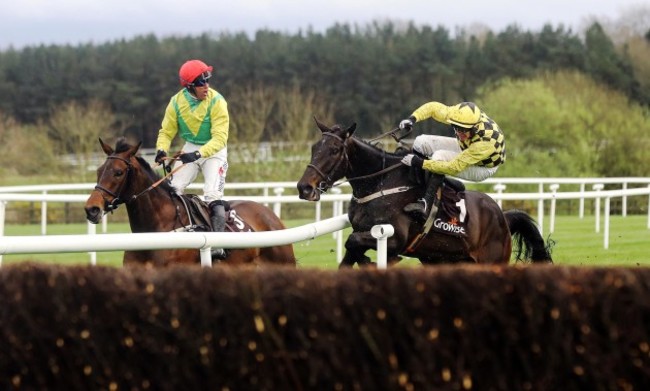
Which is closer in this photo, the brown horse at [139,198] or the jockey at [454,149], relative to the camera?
the brown horse at [139,198]

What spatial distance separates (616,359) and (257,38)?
2326 inches

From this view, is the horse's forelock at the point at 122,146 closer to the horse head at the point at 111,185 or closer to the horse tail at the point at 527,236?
the horse head at the point at 111,185

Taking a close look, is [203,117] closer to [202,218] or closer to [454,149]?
[202,218]

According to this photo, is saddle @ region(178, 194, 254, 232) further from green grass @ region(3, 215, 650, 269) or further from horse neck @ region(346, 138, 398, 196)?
green grass @ region(3, 215, 650, 269)

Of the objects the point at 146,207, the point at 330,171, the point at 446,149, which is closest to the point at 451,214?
the point at 446,149

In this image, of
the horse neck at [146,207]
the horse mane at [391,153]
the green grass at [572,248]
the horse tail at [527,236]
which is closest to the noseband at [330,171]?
the horse mane at [391,153]

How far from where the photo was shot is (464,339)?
4.11 metres

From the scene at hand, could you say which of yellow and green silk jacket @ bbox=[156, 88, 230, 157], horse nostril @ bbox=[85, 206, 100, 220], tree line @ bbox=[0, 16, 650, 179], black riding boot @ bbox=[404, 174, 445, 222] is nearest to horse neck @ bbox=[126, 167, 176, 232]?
horse nostril @ bbox=[85, 206, 100, 220]

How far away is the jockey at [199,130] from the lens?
8883 mm

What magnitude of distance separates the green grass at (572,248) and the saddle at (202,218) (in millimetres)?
2154

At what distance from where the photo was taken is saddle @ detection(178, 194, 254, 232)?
8492 mm

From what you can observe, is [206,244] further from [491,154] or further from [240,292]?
[491,154]

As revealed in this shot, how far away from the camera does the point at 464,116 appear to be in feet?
29.5

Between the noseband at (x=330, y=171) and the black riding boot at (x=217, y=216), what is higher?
the noseband at (x=330, y=171)
